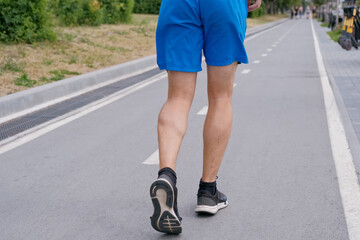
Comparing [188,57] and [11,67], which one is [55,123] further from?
[188,57]

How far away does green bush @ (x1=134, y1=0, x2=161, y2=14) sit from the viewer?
45906 mm

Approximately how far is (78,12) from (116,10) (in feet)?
14.0

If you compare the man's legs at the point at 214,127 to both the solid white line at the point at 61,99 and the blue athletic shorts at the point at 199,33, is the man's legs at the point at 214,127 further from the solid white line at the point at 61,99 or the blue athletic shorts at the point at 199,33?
the solid white line at the point at 61,99

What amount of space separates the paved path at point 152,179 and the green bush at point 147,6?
39.1 metres

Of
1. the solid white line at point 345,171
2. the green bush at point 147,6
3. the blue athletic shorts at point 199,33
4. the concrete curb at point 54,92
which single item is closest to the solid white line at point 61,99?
the concrete curb at point 54,92

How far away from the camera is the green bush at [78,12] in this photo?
19.0 meters

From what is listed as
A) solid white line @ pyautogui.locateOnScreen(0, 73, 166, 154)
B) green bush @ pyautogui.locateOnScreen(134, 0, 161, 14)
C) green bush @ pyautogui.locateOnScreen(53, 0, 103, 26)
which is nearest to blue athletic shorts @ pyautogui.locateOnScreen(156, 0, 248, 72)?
solid white line @ pyautogui.locateOnScreen(0, 73, 166, 154)

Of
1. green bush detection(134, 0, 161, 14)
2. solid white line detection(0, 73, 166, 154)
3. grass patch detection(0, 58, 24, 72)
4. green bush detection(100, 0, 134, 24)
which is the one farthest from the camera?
green bush detection(134, 0, 161, 14)

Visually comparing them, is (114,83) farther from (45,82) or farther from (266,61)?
(266,61)

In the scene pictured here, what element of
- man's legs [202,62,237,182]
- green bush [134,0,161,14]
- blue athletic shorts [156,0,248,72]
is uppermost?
blue athletic shorts [156,0,248,72]

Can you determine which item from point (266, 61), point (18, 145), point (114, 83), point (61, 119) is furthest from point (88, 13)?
point (18, 145)

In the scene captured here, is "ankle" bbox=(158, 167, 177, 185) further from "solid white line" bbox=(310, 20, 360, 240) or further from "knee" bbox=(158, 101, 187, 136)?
"solid white line" bbox=(310, 20, 360, 240)

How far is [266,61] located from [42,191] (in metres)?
12.4

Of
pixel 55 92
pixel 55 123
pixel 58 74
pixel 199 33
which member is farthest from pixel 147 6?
pixel 199 33
